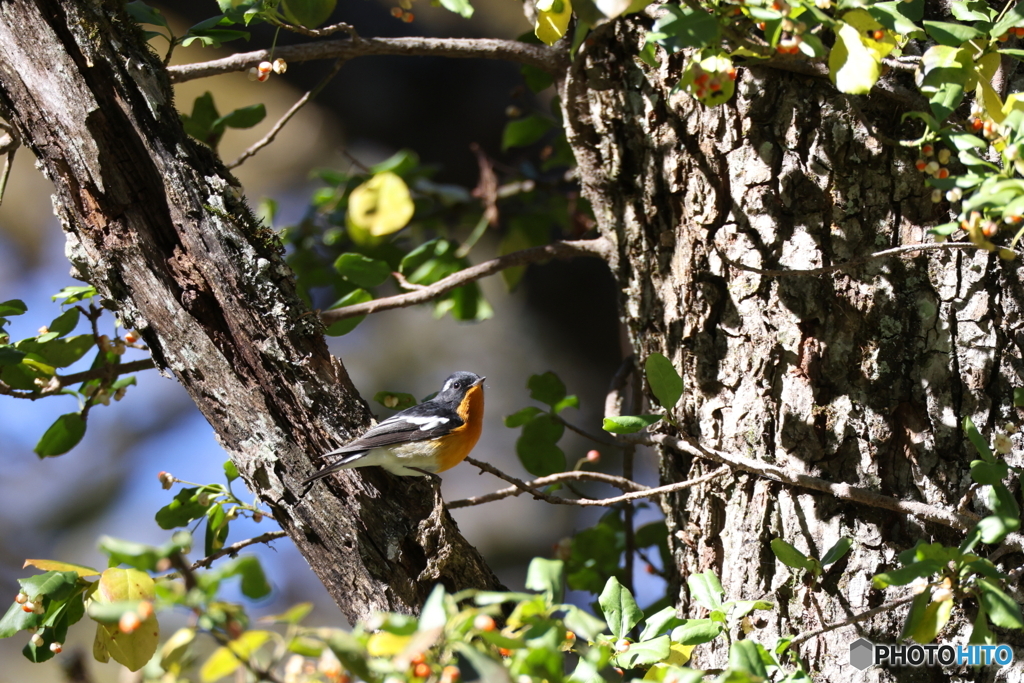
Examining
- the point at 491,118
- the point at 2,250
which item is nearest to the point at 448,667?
the point at 491,118

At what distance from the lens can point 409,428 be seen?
1.98 m

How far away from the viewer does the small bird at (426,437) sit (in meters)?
1.66

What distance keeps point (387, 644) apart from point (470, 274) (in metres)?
1.39

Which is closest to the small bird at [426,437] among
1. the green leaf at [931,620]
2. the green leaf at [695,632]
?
the green leaf at [695,632]

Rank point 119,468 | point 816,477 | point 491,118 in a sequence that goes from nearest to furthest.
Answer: point 816,477 < point 491,118 < point 119,468

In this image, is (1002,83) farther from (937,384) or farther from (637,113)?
(637,113)

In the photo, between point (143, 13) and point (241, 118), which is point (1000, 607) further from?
point (241, 118)

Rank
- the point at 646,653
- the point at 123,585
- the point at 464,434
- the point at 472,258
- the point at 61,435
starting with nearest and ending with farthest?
the point at 646,653
the point at 123,585
the point at 61,435
the point at 464,434
the point at 472,258

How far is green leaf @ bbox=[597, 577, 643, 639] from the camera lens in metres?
1.32

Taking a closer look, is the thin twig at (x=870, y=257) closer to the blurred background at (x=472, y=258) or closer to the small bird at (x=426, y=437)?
the small bird at (x=426, y=437)

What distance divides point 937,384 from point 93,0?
1998 mm

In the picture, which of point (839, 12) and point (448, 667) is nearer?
point (448, 667)

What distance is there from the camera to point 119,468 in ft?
20.9

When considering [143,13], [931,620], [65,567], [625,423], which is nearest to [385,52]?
[143,13]
